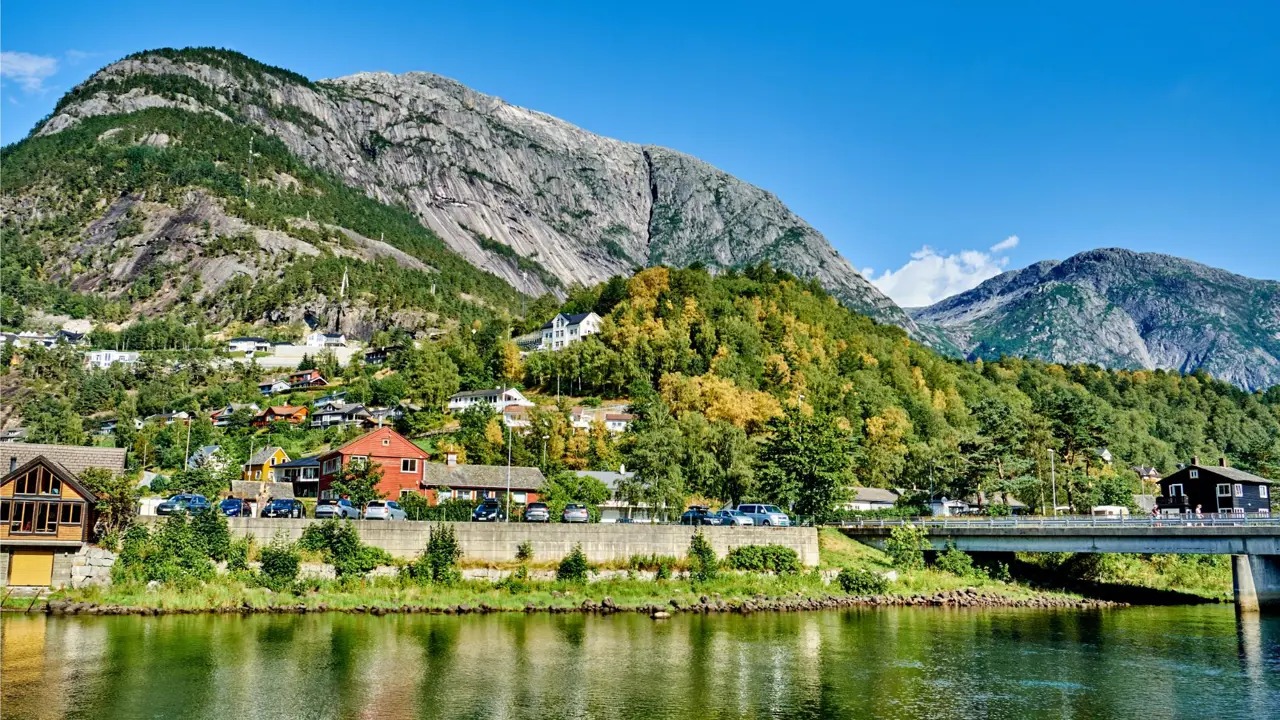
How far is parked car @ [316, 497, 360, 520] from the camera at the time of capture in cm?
6303

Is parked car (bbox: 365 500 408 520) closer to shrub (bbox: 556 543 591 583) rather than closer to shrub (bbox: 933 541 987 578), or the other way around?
shrub (bbox: 556 543 591 583)

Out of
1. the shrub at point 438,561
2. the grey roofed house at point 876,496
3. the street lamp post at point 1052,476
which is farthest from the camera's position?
the grey roofed house at point 876,496

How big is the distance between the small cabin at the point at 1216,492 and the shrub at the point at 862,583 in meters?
43.3

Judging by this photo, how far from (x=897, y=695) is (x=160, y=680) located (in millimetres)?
29182

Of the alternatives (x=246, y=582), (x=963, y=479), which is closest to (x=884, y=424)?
(x=963, y=479)

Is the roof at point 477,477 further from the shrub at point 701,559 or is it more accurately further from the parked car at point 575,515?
the shrub at point 701,559

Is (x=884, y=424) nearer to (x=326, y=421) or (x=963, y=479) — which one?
(x=963, y=479)

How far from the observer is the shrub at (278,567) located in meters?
55.6

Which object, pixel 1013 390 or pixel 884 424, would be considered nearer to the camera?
pixel 884 424

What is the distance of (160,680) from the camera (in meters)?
37.0

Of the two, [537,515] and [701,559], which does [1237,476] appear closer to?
[701,559]

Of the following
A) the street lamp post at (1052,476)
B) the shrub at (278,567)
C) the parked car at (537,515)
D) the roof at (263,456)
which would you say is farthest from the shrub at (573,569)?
the roof at (263,456)

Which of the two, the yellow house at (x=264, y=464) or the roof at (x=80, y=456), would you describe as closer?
the roof at (x=80, y=456)

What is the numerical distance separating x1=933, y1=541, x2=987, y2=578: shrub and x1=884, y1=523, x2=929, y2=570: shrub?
1469mm
